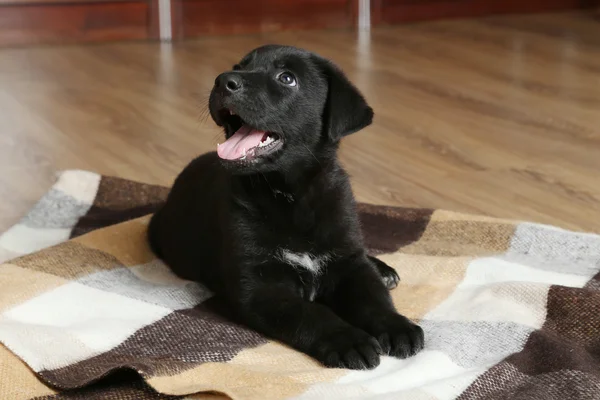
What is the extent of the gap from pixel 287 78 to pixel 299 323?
0.44 metres

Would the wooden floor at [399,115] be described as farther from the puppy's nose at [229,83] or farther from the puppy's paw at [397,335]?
the puppy's nose at [229,83]

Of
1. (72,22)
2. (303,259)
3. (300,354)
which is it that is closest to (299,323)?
(300,354)

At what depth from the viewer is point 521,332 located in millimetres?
1789

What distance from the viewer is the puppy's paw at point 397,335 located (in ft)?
5.63

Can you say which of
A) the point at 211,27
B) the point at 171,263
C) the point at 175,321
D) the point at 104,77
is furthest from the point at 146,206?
the point at 211,27

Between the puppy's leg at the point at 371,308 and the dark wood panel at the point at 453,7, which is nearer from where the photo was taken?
the puppy's leg at the point at 371,308

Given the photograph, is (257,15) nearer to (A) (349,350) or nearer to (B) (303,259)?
(B) (303,259)

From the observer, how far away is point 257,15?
17.8ft

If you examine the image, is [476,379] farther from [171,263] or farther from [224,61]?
[224,61]

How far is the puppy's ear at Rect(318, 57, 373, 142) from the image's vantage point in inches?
71.6

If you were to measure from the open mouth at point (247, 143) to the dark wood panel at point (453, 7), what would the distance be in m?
3.98

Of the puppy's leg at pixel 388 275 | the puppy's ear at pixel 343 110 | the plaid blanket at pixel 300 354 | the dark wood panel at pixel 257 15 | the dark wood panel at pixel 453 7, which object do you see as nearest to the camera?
the plaid blanket at pixel 300 354

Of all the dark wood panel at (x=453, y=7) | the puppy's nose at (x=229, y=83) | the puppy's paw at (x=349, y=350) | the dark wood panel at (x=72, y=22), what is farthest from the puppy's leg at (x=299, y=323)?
the dark wood panel at (x=453, y=7)

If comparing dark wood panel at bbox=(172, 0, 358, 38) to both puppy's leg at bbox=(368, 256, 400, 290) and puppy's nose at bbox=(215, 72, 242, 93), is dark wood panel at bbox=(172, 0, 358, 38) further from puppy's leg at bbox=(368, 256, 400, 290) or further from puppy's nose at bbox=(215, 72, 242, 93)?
puppy's nose at bbox=(215, 72, 242, 93)
